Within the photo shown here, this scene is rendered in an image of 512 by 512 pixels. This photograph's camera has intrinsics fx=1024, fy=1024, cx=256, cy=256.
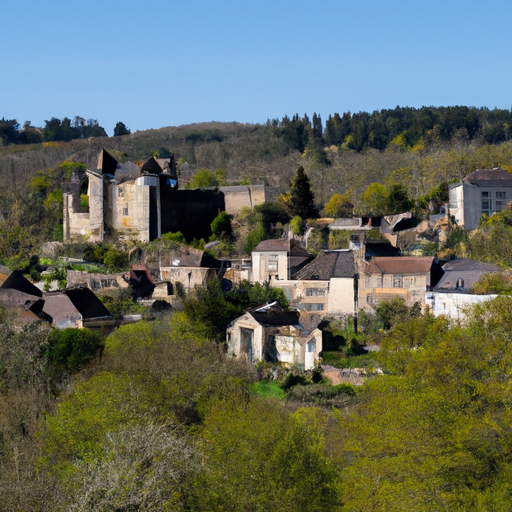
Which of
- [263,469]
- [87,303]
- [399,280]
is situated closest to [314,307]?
[399,280]

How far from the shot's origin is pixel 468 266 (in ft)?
117

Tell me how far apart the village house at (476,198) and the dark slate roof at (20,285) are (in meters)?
17.5

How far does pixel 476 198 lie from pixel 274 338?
13978 mm

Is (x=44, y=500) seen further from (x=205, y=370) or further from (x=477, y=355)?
(x=477, y=355)

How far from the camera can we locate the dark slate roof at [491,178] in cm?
4378

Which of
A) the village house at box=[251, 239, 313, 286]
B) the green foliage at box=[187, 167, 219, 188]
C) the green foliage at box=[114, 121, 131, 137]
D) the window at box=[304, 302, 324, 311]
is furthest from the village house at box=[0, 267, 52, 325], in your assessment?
the green foliage at box=[114, 121, 131, 137]

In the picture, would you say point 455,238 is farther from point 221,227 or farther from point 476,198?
point 221,227

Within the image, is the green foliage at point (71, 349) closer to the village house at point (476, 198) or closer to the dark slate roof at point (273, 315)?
the dark slate roof at point (273, 315)

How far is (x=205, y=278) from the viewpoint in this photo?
127 feet

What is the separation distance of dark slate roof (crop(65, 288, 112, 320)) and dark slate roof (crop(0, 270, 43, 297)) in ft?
4.60

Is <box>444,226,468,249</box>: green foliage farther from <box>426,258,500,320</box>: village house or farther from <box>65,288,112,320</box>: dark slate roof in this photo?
<box>65,288,112,320</box>: dark slate roof

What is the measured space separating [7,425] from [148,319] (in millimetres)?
12360

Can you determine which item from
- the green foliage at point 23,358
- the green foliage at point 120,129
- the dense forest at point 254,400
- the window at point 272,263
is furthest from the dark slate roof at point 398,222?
the green foliage at point 120,129

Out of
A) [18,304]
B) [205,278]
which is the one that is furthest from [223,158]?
[18,304]
